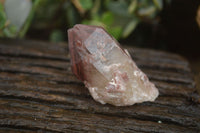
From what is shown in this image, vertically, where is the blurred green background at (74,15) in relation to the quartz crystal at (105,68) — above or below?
above

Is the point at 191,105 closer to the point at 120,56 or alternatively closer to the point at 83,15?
the point at 120,56

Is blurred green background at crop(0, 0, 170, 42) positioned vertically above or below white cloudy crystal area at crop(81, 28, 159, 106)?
above

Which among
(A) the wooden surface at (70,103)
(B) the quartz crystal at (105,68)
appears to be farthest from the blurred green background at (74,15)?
(B) the quartz crystal at (105,68)

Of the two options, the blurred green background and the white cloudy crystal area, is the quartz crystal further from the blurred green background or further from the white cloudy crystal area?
the blurred green background

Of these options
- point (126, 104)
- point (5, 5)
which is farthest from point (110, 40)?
point (5, 5)

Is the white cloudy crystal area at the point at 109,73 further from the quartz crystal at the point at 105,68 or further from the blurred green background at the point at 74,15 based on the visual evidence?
the blurred green background at the point at 74,15

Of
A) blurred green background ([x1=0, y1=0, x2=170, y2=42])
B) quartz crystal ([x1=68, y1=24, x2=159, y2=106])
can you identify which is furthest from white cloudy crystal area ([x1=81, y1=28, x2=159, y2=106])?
blurred green background ([x1=0, y1=0, x2=170, y2=42])
